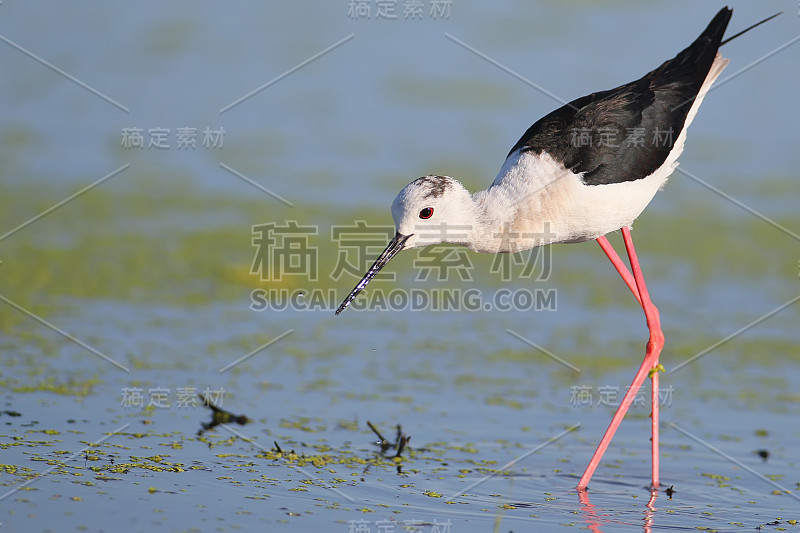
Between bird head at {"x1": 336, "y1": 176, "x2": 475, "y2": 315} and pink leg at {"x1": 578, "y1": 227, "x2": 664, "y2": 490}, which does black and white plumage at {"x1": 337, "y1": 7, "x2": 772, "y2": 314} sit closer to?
bird head at {"x1": 336, "y1": 176, "x2": 475, "y2": 315}

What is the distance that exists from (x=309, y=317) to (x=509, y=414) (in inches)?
83.2

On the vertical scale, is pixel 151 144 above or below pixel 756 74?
below

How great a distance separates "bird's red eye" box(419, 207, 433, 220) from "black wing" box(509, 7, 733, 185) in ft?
2.48

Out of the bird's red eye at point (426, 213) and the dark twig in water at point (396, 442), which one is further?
the dark twig in water at point (396, 442)

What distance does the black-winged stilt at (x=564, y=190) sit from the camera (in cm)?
577

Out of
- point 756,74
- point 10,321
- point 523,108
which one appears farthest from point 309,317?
point 756,74

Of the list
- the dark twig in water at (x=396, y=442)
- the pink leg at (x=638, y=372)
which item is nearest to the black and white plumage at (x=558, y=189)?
the pink leg at (x=638, y=372)

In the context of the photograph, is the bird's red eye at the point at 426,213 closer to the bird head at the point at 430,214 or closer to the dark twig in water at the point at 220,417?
the bird head at the point at 430,214

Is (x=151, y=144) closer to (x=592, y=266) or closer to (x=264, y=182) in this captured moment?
(x=264, y=182)

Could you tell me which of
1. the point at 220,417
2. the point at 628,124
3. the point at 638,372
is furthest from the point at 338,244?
the point at 628,124

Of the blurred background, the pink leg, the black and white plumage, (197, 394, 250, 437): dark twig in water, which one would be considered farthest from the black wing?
(197, 394, 250, 437): dark twig in water

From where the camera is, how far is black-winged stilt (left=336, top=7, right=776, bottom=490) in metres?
5.77

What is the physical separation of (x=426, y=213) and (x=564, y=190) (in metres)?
0.80

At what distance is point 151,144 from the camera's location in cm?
1113
